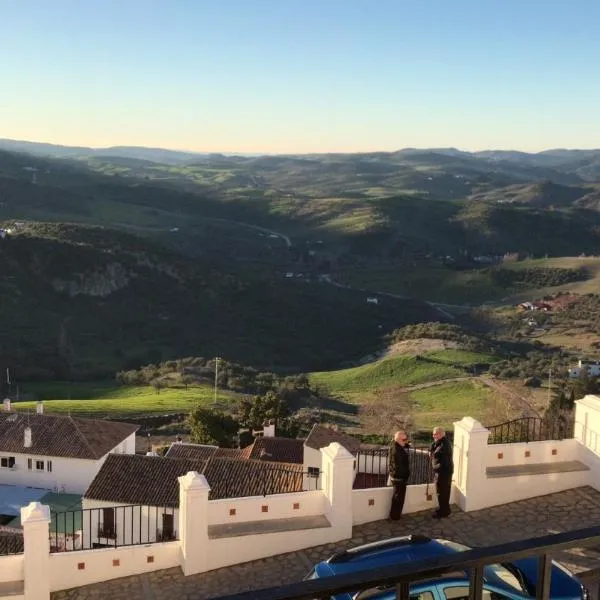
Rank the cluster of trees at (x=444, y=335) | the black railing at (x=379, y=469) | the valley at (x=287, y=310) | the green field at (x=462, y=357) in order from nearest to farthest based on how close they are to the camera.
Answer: the black railing at (x=379, y=469) < the valley at (x=287, y=310) < the green field at (x=462, y=357) < the cluster of trees at (x=444, y=335)

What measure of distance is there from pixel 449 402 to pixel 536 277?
6990 centimetres

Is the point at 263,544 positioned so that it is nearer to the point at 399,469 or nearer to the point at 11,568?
the point at 399,469

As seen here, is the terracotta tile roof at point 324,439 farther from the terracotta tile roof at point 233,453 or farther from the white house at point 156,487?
the white house at point 156,487

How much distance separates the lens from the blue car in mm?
5387

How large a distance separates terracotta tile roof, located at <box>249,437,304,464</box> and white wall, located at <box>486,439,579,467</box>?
41.1 ft

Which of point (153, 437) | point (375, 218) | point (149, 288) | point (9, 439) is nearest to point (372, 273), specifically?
point (375, 218)

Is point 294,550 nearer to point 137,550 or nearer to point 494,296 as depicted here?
point 137,550

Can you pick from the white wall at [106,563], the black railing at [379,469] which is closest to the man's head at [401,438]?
the white wall at [106,563]

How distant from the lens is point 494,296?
102m

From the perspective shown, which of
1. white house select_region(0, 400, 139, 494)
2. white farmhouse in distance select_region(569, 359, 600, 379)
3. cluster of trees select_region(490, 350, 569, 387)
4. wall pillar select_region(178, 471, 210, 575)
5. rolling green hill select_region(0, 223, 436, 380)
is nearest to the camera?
wall pillar select_region(178, 471, 210, 575)

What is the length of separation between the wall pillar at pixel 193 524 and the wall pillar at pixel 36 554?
144 cm

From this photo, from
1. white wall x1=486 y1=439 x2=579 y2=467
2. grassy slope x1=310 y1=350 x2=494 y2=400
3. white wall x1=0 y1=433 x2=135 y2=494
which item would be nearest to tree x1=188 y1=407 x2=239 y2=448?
white wall x1=0 y1=433 x2=135 y2=494

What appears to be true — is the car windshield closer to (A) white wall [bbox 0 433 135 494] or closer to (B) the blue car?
(B) the blue car

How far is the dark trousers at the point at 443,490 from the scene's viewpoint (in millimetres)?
9164
